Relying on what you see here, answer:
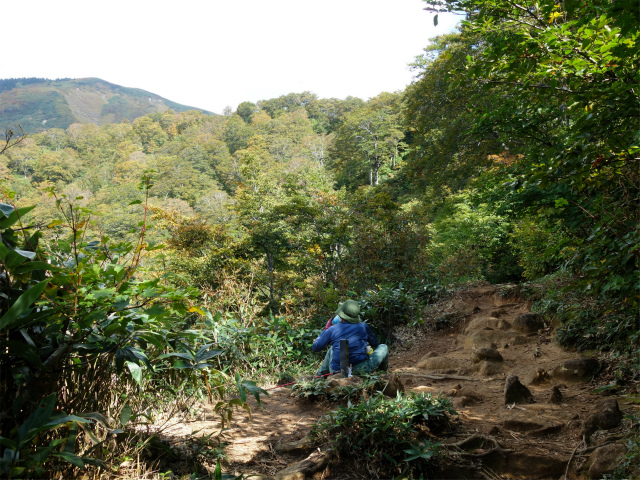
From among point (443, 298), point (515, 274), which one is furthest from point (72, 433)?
point (515, 274)

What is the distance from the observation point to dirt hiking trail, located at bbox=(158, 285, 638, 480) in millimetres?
2471

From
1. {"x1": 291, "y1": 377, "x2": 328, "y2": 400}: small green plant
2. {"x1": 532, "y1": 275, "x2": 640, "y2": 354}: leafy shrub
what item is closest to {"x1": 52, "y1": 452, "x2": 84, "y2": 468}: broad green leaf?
{"x1": 291, "y1": 377, "x2": 328, "y2": 400}: small green plant

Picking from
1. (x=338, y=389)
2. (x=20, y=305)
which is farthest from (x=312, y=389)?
(x=20, y=305)

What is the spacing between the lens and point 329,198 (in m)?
12.4

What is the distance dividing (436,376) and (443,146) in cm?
924

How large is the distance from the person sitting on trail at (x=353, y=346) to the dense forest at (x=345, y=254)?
0.82m

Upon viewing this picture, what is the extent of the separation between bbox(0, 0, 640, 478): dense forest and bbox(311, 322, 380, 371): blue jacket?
0.85 meters

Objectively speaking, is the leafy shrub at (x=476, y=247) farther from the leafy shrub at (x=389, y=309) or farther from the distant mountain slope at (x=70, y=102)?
the distant mountain slope at (x=70, y=102)

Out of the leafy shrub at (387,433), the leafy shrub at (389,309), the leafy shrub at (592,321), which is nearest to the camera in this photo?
the leafy shrub at (387,433)

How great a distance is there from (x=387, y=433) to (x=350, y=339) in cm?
203

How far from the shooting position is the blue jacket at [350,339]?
456 cm

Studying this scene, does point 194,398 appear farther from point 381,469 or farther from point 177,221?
point 177,221

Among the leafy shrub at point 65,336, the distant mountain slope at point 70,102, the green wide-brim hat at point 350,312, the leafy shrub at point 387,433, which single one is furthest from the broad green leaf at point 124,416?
the distant mountain slope at point 70,102

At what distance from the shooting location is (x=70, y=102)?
401ft
